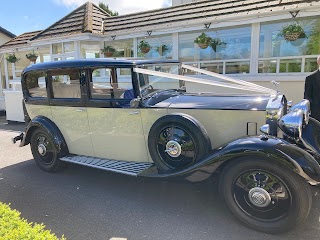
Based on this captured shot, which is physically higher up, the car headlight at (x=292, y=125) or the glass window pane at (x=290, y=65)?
the glass window pane at (x=290, y=65)

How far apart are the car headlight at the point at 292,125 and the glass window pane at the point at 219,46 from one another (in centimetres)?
536

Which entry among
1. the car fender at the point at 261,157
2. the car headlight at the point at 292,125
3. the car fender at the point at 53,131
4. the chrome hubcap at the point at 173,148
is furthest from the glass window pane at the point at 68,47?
the car headlight at the point at 292,125

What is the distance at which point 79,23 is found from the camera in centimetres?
1082

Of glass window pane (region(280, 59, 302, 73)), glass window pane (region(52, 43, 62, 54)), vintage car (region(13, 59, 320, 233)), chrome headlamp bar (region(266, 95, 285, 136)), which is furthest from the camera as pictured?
glass window pane (region(52, 43, 62, 54))

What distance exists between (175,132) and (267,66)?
5453 mm

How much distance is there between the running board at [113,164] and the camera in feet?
11.6

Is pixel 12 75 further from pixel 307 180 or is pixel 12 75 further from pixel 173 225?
pixel 307 180

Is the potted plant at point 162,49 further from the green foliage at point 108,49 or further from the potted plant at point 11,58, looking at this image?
the potted plant at point 11,58

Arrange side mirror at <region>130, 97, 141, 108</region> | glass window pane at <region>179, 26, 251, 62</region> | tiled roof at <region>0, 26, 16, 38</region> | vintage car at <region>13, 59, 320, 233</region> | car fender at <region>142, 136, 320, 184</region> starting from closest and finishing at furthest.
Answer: car fender at <region>142, 136, 320, 184</region> < vintage car at <region>13, 59, 320, 233</region> < side mirror at <region>130, 97, 141, 108</region> < glass window pane at <region>179, 26, 251, 62</region> < tiled roof at <region>0, 26, 16, 38</region>

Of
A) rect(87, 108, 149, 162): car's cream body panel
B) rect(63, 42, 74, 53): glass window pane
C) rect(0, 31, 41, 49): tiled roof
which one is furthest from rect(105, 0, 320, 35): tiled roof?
rect(87, 108, 149, 162): car's cream body panel

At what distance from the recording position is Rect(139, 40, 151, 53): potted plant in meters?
9.29

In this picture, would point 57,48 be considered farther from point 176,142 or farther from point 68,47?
point 176,142

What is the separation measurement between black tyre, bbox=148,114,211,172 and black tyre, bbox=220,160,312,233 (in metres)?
0.45

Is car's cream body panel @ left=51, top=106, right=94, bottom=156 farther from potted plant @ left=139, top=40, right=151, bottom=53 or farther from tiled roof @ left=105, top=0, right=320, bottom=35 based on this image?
potted plant @ left=139, top=40, right=151, bottom=53
